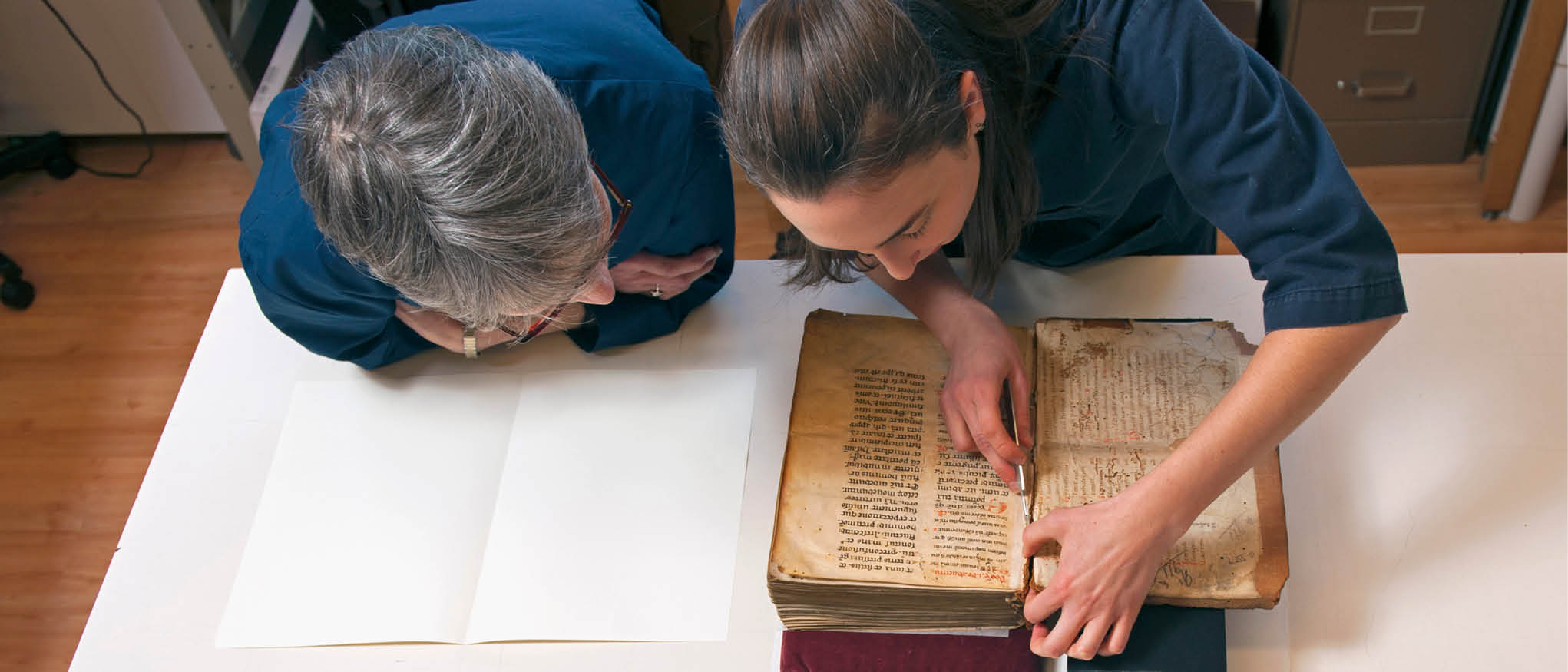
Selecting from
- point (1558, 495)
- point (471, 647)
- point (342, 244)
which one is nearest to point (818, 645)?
point (471, 647)

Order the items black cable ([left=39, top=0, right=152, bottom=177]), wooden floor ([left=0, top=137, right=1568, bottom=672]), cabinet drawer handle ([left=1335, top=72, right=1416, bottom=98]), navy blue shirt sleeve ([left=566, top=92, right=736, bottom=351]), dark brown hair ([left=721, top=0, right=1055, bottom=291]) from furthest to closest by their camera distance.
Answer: black cable ([left=39, top=0, right=152, bottom=177]) → cabinet drawer handle ([left=1335, top=72, right=1416, bottom=98]) → wooden floor ([left=0, top=137, right=1568, bottom=672]) → navy blue shirt sleeve ([left=566, top=92, right=736, bottom=351]) → dark brown hair ([left=721, top=0, right=1055, bottom=291])

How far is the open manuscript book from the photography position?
815mm

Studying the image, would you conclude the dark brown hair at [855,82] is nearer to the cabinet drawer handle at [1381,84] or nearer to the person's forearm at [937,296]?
the person's forearm at [937,296]

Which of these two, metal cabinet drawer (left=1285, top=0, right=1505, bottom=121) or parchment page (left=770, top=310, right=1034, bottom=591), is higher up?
parchment page (left=770, top=310, right=1034, bottom=591)

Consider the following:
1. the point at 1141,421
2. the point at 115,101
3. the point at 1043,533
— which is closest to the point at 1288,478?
the point at 1141,421

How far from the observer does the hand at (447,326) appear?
3.39 feet

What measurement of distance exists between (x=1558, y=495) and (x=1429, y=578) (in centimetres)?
14

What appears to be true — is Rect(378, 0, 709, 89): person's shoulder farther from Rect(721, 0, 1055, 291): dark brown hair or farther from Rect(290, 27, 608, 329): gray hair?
Rect(721, 0, 1055, 291): dark brown hair

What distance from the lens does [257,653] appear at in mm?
916

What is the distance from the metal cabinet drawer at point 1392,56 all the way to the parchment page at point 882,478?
4.20ft

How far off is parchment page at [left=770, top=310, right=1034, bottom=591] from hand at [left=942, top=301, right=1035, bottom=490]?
15 mm

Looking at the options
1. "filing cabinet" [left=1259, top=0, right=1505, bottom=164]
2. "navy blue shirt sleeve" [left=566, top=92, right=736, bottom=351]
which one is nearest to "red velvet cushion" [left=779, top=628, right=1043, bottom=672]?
"navy blue shirt sleeve" [left=566, top=92, right=736, bottom=351]

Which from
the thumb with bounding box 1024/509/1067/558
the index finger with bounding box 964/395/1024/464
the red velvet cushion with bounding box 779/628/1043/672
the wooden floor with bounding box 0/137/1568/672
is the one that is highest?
the index finger with bounding box 964/395/1024/464

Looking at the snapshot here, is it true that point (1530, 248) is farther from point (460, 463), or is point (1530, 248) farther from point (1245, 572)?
point (460, 463)
